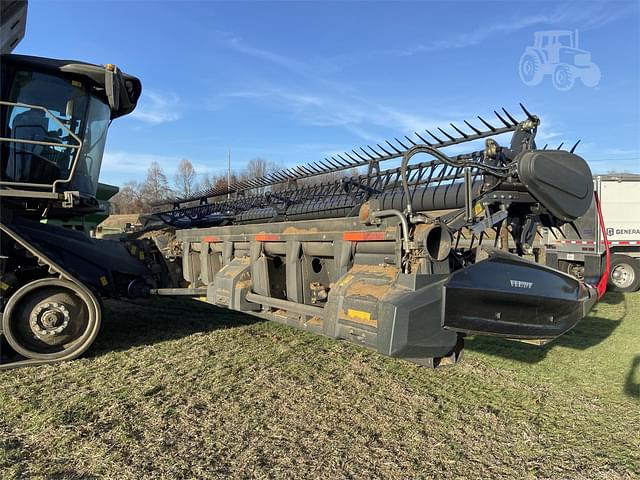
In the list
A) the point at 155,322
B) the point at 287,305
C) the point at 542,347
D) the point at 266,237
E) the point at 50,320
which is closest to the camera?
the point at 287,305

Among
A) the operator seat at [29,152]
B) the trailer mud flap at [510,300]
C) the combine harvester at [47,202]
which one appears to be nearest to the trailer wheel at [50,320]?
the combine harvester at [47,202]

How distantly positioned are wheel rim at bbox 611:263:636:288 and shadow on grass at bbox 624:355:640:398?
23.9ft

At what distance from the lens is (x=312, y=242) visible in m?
3.67

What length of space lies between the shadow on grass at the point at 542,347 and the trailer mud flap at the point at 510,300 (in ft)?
5.72

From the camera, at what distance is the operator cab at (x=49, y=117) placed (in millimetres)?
4531

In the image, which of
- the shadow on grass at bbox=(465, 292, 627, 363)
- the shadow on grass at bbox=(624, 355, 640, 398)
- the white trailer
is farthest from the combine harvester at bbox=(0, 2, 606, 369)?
the white trailer

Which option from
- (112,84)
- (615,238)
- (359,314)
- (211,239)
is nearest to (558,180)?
(359,314)

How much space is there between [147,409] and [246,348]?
5.25ft

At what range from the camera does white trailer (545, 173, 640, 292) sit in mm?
10609

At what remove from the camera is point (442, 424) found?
9.84ft

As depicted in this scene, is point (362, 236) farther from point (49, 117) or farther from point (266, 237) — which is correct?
point (49, 117)

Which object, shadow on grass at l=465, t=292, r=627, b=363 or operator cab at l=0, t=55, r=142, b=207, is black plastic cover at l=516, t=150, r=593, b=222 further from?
operator cab at l=0, t=55, r=142, b=207

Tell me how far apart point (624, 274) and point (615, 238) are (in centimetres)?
86

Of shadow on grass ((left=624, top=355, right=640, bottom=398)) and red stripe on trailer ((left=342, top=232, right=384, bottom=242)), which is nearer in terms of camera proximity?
red stripe on trailer ((left=342, top=232, right=384, bottom=242))
